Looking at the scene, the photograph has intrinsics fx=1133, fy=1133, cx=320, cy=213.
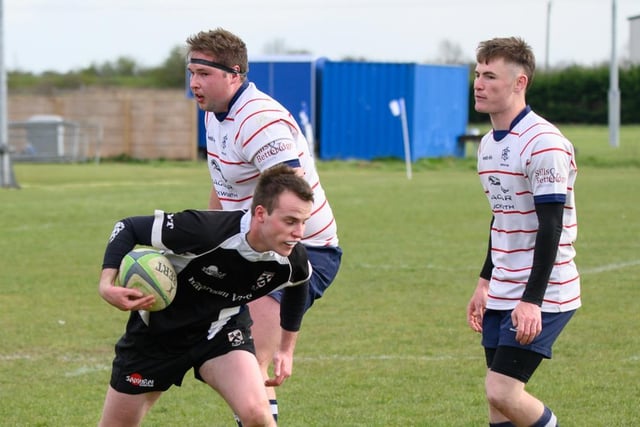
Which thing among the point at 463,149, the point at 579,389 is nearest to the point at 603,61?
the point at 463,149

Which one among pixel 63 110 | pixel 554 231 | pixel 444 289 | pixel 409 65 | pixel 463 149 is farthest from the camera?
pixel 63 110

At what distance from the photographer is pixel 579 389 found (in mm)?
7172

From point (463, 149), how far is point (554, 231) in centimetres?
3056

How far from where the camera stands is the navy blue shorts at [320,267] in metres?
5.90

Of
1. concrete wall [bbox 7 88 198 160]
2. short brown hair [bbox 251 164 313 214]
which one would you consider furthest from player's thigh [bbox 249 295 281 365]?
concrete wall [bbox 7 88 198 160]

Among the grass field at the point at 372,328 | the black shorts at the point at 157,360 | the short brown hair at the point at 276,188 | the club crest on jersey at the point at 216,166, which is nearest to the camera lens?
the short brown hair at the point at 276,188

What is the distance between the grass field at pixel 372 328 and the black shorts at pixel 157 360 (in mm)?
1499

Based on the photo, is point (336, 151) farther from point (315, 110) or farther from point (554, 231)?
point (554, 231)

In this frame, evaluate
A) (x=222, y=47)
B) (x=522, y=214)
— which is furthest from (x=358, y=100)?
(x=522, y=214)

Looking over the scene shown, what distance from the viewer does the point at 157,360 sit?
5.08 metres

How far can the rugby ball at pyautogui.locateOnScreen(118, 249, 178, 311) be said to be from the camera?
4.79 m

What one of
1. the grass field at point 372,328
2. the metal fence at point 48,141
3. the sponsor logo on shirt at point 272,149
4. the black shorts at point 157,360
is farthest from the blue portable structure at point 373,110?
the black shorts at point 157,360

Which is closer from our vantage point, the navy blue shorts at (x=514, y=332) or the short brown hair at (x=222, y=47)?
the navy blue shorts at (x=514, y=332)

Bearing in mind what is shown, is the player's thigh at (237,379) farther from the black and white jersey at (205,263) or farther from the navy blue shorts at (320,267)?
the navy blue shorts at (320,267)
